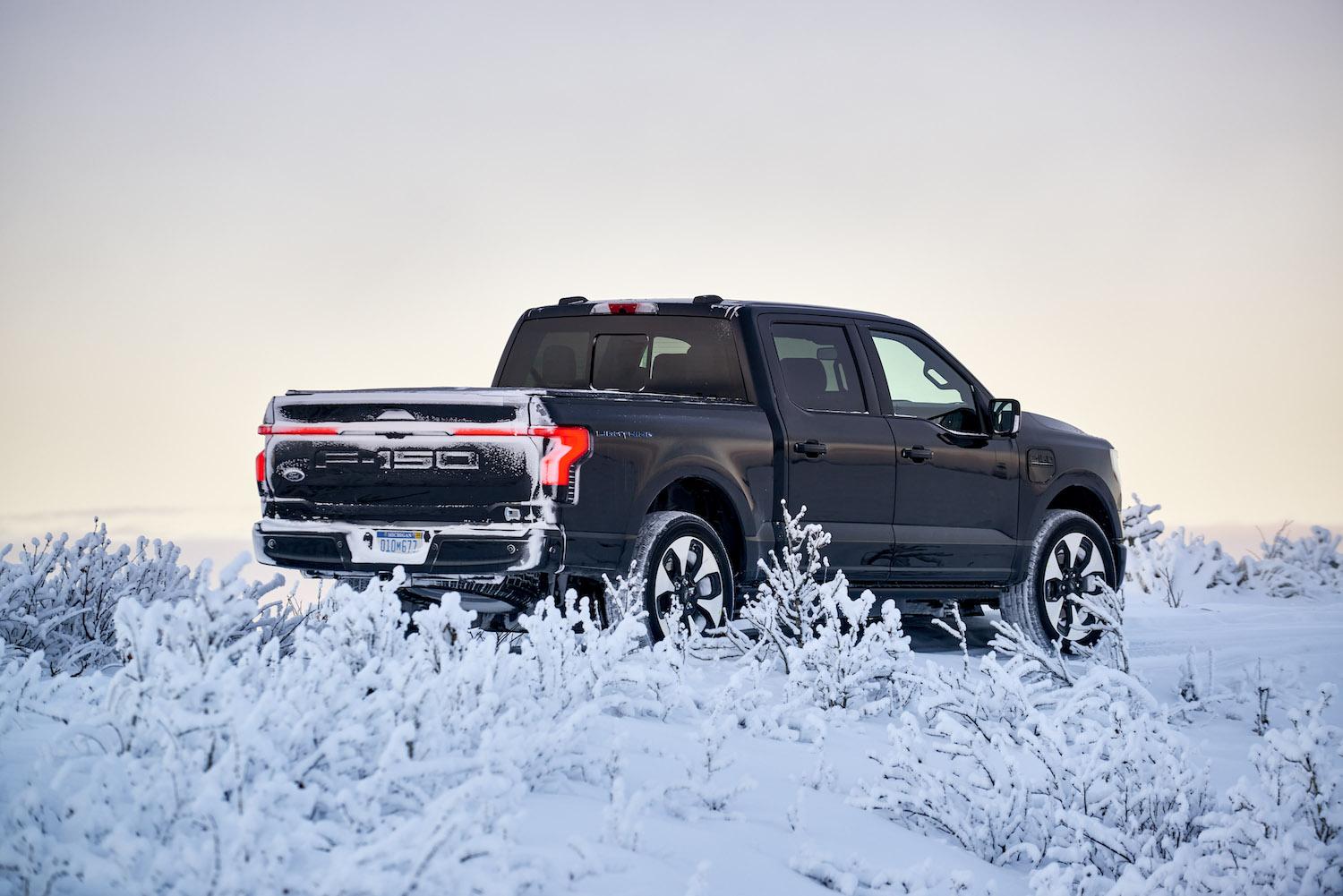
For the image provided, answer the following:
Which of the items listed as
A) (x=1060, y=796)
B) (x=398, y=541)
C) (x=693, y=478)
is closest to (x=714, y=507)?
(x=693, y=478)

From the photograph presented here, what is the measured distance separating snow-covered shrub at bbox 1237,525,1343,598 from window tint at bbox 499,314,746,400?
32.1 ft

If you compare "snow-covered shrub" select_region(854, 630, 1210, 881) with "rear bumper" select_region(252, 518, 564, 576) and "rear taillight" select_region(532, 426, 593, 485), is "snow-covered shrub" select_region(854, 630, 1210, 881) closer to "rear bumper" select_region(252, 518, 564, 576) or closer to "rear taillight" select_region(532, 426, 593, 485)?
"rear bumper" select_region(252, 518, 564, 576)

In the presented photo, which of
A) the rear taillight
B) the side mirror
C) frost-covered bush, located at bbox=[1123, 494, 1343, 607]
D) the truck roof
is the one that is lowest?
frost-covered bush, located at bbox=[1123, 494, 1343, 607]

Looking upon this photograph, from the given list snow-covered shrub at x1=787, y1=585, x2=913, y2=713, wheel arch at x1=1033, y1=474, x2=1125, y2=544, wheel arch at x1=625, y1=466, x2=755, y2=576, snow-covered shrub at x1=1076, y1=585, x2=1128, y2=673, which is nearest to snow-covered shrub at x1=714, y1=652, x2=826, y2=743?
snow-covered shrub at x1=787, y1=585, x2=913, y2=713

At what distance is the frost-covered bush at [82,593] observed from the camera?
715 centimetres

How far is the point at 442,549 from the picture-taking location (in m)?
7.41

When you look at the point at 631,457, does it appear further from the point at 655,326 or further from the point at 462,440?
the point at 655,326

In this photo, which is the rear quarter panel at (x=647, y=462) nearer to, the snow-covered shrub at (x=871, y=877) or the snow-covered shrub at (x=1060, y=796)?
the snow-covered shrub at (x=1060, y=796)

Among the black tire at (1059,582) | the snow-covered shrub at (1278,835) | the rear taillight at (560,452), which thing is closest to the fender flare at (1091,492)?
the black tire at (1059,582)

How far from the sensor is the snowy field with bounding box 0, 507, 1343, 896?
3.77 m

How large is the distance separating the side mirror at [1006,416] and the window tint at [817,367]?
117cm

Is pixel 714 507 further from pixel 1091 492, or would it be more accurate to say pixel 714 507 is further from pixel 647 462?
pixel 1091 492

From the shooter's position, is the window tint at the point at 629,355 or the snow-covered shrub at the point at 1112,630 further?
the window tint at the point at 629,355

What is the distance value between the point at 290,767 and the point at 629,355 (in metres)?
5.36
